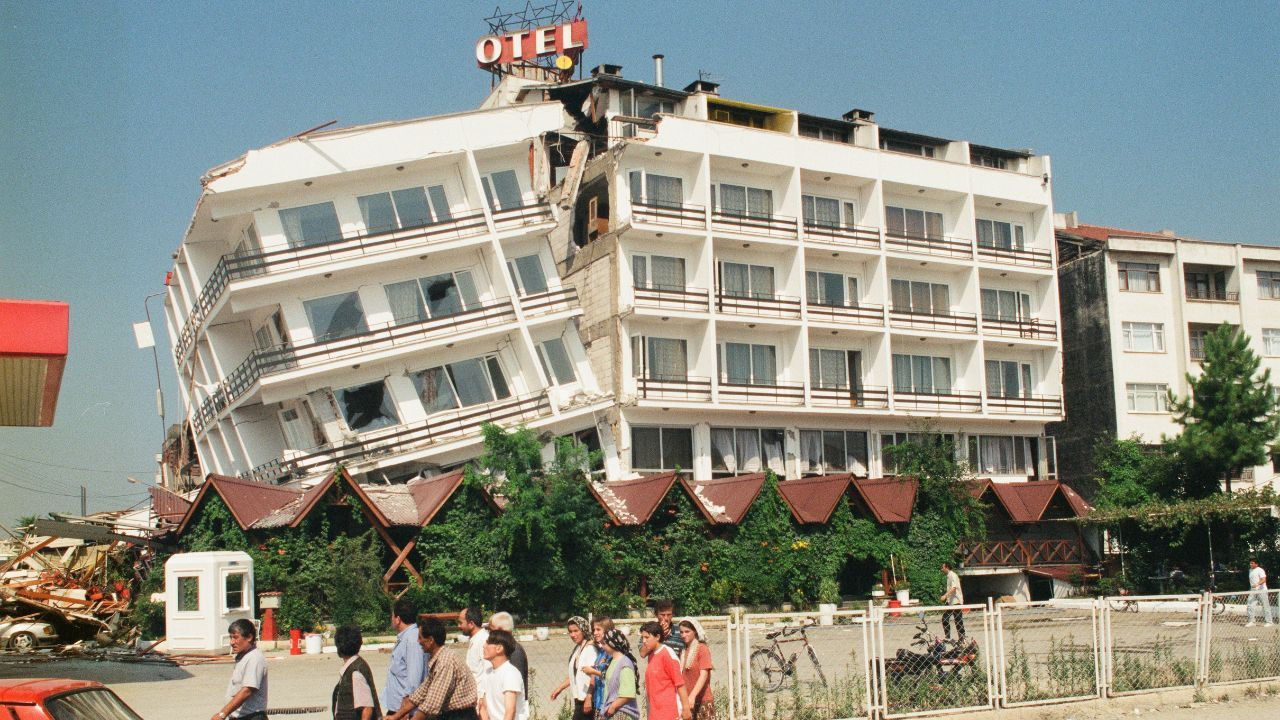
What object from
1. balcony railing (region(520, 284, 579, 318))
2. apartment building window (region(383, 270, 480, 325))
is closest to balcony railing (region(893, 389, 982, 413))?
balcony railing (region(520, 284, 579, 318))

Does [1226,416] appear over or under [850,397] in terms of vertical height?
under

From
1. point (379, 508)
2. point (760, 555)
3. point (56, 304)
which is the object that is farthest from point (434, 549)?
point (56, 304)

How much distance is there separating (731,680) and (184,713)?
8.85 m

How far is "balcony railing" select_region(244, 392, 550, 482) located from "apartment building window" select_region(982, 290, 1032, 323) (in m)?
19.1

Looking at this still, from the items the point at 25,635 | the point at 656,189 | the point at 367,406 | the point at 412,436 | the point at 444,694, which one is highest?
the point at 656,189

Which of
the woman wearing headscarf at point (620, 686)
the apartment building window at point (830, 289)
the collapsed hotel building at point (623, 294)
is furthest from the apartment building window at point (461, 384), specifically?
the woman wearing headscarf at point (620, 686)

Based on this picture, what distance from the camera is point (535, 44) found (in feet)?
156

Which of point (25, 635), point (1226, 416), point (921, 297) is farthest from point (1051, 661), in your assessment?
point (921, 297)

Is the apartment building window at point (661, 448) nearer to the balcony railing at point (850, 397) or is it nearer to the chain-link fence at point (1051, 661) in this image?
the balcony railing at point (850, 397)

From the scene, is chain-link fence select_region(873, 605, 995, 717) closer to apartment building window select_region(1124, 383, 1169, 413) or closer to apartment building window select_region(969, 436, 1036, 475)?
apartment building window select_region(969, 436, 1036, 475)

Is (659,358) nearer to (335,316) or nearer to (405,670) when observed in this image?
(335,316)

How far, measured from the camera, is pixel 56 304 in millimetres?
15234

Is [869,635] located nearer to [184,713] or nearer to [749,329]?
[184,713]

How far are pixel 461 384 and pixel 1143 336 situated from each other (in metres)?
27.4
